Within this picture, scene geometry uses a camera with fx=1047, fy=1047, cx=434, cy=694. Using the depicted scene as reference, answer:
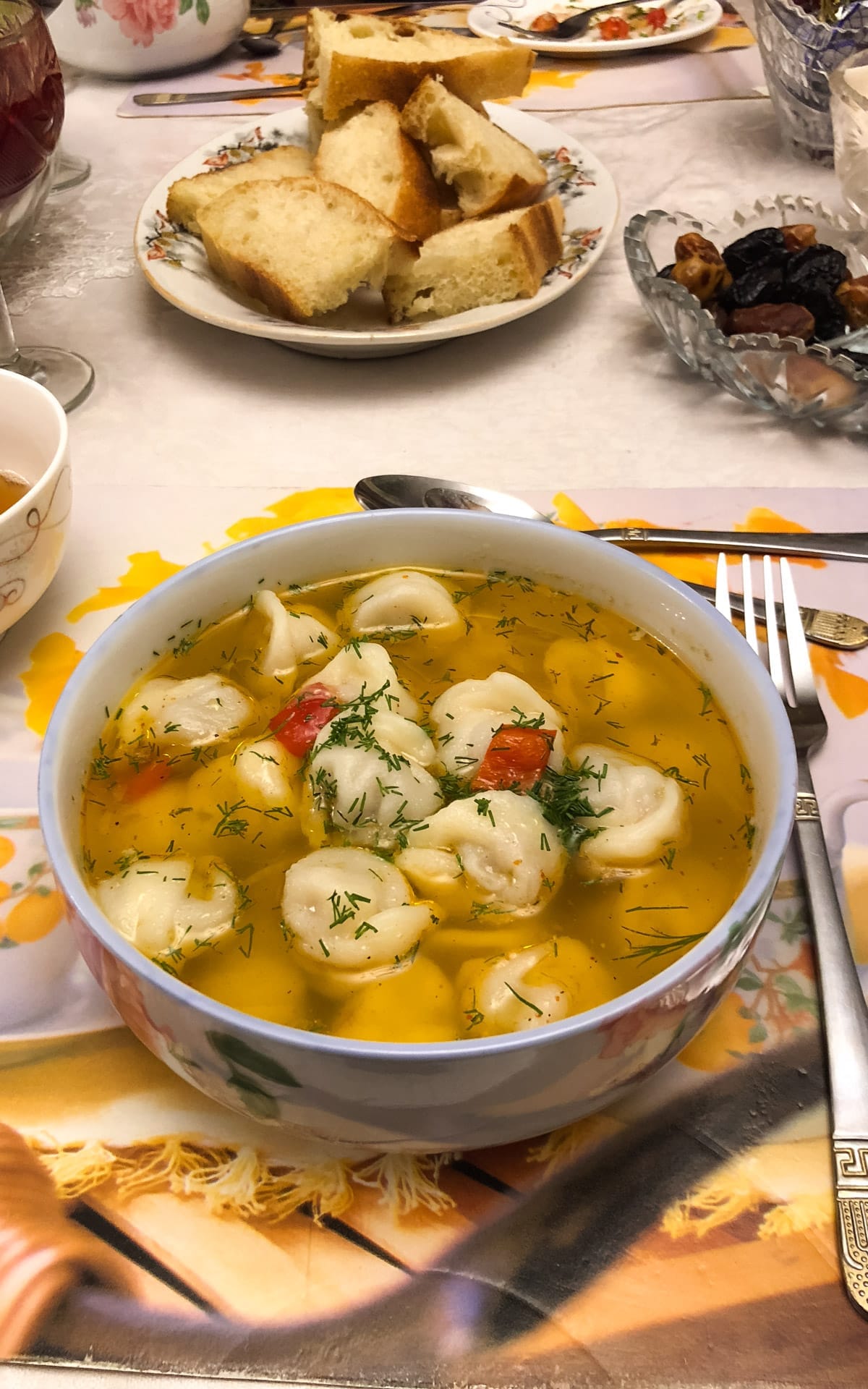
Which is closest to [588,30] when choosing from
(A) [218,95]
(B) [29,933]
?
(A) [218,95]

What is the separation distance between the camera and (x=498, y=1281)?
2.88 ft

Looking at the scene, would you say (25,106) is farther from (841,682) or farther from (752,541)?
(841,682)

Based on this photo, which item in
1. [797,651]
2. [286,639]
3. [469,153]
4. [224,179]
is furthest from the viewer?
[224,179]

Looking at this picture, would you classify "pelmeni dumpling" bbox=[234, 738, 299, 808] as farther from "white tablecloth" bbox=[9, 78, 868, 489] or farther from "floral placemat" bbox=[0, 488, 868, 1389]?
"white tablecloth" bbox=[9, 78, 868, 489]

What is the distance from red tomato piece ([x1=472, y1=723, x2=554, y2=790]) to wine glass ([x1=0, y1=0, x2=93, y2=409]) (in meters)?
1.34

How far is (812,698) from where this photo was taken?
1.32m

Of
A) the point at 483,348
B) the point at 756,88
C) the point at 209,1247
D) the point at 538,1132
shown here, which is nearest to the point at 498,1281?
the point at 538,1132

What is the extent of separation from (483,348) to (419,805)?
135 cm

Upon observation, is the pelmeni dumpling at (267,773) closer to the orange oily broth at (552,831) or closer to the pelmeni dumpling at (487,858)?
the orange oily broth at (552,831)

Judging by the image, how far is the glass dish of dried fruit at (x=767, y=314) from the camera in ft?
5.88

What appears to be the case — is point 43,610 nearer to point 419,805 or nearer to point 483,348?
point 419,805

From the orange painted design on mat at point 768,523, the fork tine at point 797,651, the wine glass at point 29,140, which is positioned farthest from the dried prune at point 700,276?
the wine glass at point 29,140

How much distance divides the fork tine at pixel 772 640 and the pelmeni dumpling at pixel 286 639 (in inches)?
22.4

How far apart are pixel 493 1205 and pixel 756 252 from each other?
1.77 metres
